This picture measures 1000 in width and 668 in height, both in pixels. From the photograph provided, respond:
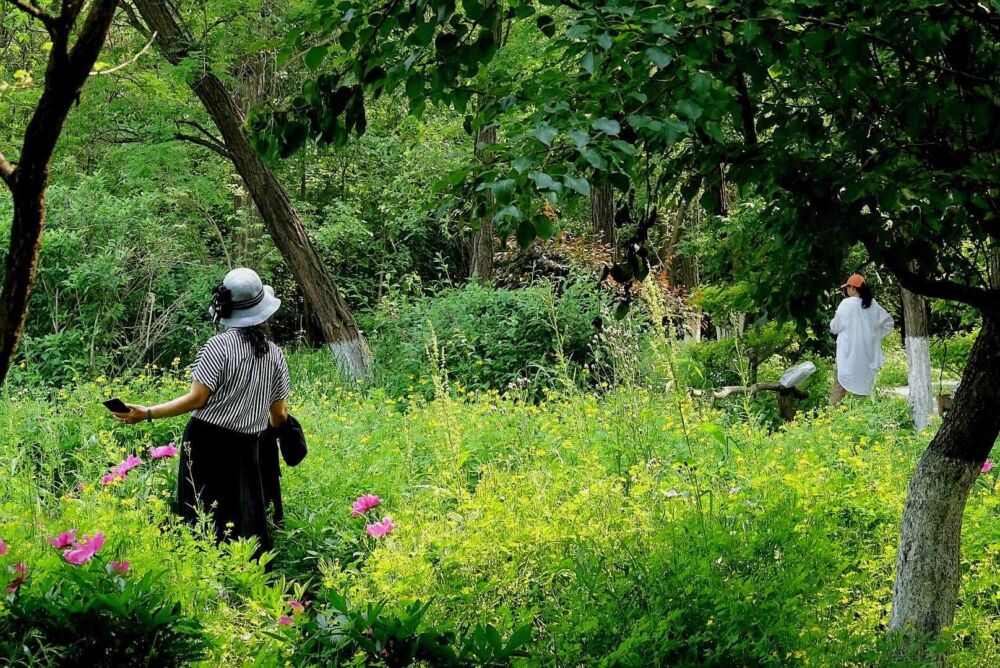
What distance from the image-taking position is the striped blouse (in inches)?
199

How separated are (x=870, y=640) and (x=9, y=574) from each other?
8.93 ft

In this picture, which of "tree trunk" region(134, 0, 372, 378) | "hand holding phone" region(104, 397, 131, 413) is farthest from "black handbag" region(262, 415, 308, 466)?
"tree trunk" region(134, 0, 372, 378)

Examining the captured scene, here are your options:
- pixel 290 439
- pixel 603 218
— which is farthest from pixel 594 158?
pixel 603 218

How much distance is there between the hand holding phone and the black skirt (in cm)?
51

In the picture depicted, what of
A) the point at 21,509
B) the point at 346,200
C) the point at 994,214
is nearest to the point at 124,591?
the point at 21,509

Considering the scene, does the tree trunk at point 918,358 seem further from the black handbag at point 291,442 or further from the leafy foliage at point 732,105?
the leafy foliage at point 732,105

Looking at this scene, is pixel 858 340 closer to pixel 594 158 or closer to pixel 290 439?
pixel 290 439

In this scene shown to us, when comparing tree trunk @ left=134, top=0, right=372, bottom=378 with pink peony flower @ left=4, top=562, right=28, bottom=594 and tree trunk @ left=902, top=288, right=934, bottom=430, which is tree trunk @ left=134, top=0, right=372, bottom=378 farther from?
pink peony flower @ left=4, top=562, right=28, bottom=594

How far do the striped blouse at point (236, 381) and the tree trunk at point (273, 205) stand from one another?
18.4 ft

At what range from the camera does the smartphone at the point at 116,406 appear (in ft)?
14.8

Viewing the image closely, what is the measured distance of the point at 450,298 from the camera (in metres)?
12.2

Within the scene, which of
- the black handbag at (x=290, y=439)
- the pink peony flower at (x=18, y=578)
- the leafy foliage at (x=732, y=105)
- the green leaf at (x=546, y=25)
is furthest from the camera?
the black handbag at (x=290, y=439)

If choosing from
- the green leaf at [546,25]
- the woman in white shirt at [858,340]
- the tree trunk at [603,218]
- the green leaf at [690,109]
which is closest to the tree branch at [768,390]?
the woman in white shirt at [858,340]

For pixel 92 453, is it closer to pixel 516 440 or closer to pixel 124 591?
pixel 516 440
